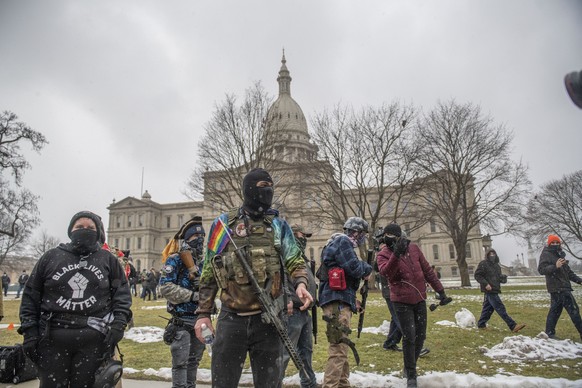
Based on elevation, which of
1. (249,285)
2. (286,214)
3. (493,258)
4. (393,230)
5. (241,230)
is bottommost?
(249,285)

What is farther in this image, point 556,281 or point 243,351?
point 556,281

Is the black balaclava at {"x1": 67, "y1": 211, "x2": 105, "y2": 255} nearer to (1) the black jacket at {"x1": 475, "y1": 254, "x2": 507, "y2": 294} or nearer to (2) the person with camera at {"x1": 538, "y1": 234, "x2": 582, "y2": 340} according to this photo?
(2) the person with camera at {"x1": 538, "y1": 234, "x2": 582, "y2": 340}

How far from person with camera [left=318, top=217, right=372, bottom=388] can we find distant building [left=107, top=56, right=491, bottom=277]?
23.3 m

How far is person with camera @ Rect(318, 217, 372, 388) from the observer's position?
180 inches

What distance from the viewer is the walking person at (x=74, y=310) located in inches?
131

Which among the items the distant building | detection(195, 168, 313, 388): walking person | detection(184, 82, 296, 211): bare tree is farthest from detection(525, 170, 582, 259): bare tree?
detection(195, 168, 313, 388): walking person

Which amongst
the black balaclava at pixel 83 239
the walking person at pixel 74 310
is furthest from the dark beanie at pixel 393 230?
the black balaclava at pixel 83 239

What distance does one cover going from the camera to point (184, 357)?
178 inches

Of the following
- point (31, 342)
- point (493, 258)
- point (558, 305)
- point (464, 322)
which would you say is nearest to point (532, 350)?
point (558, 305)

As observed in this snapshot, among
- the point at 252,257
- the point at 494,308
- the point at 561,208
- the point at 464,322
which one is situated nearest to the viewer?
the point at 252,257

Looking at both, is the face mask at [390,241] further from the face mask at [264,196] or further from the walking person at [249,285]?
the face mask at [264,196]

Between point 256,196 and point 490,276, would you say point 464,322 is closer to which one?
point 490,276

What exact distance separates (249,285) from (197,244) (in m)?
2.25

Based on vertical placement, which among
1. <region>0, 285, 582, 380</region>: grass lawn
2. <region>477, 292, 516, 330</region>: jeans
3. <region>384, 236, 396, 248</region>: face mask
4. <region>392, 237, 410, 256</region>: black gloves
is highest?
<region>384, 236, 396, 248</region>: face mask
